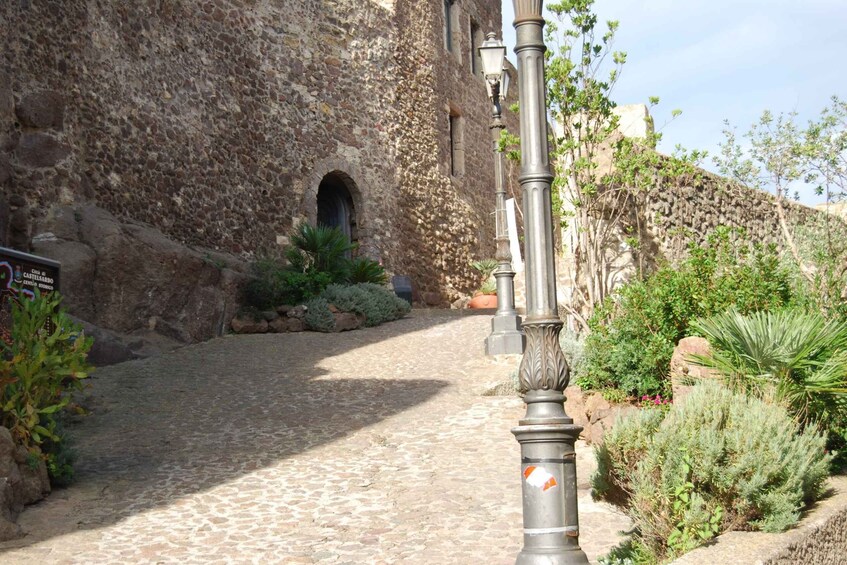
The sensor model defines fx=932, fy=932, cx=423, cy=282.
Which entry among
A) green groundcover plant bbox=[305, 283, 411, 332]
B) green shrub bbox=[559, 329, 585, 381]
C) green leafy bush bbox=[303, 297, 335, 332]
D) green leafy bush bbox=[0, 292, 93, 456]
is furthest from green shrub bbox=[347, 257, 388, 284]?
green leafy bush bbox=[0, 292, 93, 456]

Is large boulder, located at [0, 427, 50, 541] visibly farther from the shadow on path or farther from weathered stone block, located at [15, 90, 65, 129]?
weathered stone block, located at [15, 90, 65, 129]

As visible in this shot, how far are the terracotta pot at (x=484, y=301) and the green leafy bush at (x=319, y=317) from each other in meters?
5.86

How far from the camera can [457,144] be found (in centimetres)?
2455

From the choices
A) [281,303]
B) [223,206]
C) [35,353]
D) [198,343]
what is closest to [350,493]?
[35,353]

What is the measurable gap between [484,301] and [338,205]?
→ 12.6 ft

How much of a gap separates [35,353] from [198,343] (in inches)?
258

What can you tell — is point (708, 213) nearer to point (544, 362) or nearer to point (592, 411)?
point (592, 411)

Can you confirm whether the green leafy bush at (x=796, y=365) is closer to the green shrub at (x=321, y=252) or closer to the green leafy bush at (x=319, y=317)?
the green leafy bush at (x=319, y=317)

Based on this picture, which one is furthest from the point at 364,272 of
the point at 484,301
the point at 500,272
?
the point at 500,272

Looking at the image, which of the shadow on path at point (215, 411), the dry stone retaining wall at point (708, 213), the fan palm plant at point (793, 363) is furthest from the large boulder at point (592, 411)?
the dry stone retaining wall at point (708, 213)

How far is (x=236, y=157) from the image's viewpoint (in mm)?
17141

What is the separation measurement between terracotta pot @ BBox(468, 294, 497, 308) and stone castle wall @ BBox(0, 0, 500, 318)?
1.19m

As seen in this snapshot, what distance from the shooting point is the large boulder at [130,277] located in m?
12.8

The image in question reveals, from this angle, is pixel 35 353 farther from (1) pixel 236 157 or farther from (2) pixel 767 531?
(1) pixel 236 157
